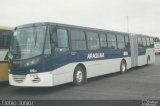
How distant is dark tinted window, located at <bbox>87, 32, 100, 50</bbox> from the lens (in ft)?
57.4

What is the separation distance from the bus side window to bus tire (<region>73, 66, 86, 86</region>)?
1.30 metres

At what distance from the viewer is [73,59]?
1548 cm

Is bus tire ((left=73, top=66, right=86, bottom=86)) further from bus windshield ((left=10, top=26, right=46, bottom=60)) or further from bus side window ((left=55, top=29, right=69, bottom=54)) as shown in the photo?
bus windshield ((left=10, top=26, right=46, bottom=60))

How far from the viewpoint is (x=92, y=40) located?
58.5 ft

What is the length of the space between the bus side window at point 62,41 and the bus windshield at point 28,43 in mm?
829

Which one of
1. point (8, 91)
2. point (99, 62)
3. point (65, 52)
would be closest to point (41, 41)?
point (65, 52)

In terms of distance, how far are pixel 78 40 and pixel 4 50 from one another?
346 centimetres

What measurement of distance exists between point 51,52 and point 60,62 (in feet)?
2.43

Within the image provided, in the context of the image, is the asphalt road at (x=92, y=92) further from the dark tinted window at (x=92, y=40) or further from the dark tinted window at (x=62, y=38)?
the dark tinted window at (x=92, y=40)

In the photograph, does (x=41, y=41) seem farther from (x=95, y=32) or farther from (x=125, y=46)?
(x=125, y=46)

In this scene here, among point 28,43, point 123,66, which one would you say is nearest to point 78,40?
point 28,43

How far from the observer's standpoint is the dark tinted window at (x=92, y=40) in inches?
688

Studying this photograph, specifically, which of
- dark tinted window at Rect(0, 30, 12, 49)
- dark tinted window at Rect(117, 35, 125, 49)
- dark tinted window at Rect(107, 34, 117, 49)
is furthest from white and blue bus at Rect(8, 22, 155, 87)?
dark tinted window at Rect(117, 35, 125, 49)

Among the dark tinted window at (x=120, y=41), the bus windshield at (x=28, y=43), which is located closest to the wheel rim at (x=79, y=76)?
the bus windshield at (x=28, y=43)
